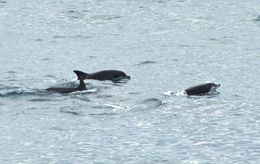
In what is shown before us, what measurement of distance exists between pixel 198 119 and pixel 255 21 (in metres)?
18.7

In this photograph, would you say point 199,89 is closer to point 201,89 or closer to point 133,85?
point 201,89

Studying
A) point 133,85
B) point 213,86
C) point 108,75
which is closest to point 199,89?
point 213,86

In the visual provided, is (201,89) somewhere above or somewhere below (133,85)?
above

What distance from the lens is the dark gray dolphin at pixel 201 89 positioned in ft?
79.7

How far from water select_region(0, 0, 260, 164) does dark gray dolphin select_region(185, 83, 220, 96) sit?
28 cm

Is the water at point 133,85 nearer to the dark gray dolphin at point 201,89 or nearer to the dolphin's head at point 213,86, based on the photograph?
the dolphin's head at point 213,86

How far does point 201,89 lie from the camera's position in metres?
24.5

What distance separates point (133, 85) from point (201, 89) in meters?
2.34

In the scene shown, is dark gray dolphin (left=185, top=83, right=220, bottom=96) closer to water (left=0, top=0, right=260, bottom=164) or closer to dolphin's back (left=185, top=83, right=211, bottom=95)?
dolphin's back (left=185, top=83, right=211, bottom=95)

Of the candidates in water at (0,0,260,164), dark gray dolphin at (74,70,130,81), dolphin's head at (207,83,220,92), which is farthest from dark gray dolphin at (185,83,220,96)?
dark gray dolphin at (74,70,130,81)

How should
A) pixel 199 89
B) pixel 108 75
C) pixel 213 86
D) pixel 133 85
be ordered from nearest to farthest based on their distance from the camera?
pixel 199 89, pixel 213 86, pixel 133 85, pixel 108 75

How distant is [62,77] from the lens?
92.2 feet

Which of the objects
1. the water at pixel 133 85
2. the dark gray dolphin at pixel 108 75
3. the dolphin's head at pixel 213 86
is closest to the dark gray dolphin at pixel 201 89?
the dolphin's head at pixel 213 86

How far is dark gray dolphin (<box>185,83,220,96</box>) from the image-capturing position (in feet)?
79.7
